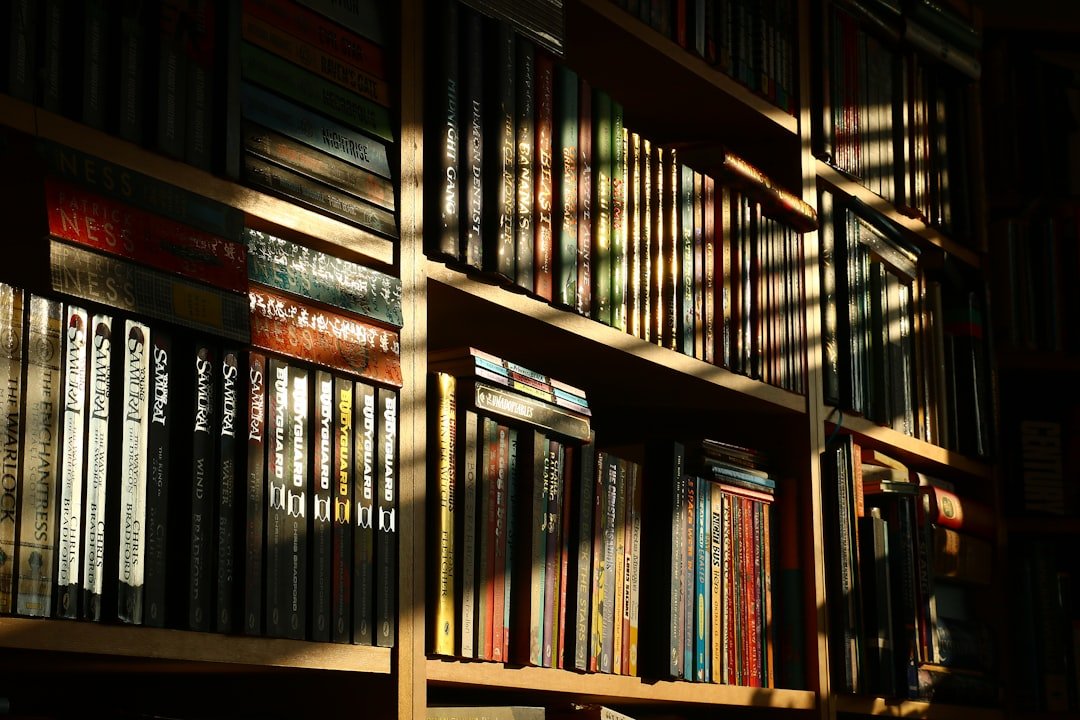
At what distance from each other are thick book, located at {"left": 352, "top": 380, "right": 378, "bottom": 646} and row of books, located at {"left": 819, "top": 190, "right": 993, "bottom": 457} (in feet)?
2.98

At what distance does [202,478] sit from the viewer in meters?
1.02

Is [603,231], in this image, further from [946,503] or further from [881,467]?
[946,503]

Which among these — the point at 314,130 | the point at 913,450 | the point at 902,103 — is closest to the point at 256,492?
the point at 314,130

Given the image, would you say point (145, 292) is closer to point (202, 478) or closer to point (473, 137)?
point (202, 478)

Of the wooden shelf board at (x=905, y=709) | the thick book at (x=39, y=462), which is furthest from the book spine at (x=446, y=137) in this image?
the wooden shelf board at (x=905, y=709)

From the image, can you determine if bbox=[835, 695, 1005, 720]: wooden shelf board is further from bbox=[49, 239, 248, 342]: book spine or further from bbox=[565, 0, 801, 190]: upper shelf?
bbox=[49, 239, 248, 342]: book spine

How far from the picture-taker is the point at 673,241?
65.5 inches

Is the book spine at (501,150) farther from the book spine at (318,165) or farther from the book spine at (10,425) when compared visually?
the book spine at (10,425)

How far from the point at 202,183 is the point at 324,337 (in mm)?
173

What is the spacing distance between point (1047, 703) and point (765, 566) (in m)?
0.74

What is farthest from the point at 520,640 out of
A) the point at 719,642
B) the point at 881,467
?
the point at 881,467

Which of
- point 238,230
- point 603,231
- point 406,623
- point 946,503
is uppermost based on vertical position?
point 603,231

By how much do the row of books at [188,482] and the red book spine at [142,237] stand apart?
0.05 m

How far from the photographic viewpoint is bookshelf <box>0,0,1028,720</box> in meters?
1.08
